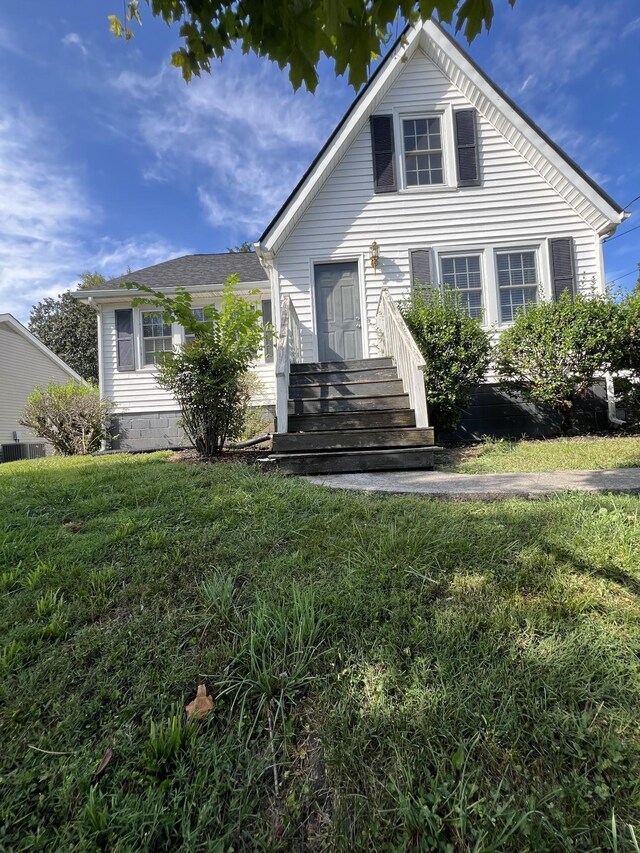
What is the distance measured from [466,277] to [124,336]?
8009 mm

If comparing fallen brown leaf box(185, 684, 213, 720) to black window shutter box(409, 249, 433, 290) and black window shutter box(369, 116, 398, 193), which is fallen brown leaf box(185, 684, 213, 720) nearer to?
black window shutter box(409, 249, 433, 290)

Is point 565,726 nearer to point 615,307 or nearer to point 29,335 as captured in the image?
point 615,307

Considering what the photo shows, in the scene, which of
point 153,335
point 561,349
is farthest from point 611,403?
point 153,335

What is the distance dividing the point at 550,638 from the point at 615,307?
674 centimetres

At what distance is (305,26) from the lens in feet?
5.50

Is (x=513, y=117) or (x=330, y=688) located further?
(x=513, y=117)

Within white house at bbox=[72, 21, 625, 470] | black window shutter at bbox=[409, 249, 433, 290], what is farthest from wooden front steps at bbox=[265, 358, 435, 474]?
black window shutter at bbox=[409, 249, 433, 290]

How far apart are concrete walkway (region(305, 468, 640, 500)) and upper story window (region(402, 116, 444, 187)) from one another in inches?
278

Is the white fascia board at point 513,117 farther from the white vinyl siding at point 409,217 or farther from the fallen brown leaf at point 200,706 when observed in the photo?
the fallen brown leaf at point 200,706

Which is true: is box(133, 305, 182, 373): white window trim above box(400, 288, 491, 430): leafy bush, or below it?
above

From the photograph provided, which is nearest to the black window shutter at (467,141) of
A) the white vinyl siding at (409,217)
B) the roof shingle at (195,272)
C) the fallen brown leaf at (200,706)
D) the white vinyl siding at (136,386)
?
the white vinyl siding at (409,217)

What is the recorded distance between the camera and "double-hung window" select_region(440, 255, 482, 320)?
8211 millimetres

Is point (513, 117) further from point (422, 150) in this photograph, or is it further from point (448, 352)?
point (448, 352)

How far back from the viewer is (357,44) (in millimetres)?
1729
